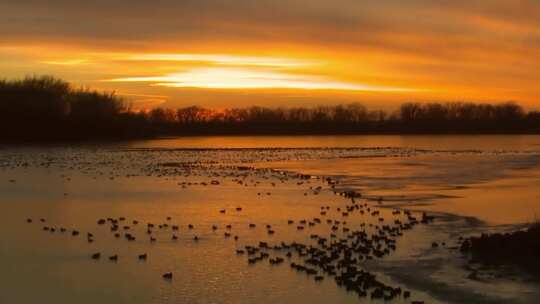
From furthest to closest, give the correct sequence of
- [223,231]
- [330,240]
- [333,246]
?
[223,231] → [330,240] → [333,246]

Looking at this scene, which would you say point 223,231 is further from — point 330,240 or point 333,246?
point 333,246

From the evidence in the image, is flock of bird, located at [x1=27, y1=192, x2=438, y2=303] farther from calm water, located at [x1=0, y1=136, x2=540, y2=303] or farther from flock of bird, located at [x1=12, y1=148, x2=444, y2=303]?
calm water, located at [x1=0, y1=136, x2=540, y2=303]

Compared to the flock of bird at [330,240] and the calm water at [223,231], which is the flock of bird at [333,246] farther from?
the calm water at [223,231]

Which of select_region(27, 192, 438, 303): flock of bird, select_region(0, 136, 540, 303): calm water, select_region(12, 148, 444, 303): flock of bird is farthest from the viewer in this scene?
select_region(12, 148, 444, 303): flock of bird

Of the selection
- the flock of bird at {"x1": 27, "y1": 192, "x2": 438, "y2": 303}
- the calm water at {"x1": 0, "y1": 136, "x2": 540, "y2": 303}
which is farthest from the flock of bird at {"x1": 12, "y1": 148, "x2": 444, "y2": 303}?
the calm water at {"x1": 0, "y1": 136, "x2": 540, "y2": 303}

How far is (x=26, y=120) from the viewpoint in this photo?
12175 cm

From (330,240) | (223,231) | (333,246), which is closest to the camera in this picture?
(333,246)

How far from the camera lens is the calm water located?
15.5 metres

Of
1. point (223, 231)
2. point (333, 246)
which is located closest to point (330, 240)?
point (333, 246)

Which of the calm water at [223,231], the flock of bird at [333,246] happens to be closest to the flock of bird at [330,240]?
the flock of bird at [333,246]

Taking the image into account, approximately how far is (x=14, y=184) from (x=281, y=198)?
55.6 ft

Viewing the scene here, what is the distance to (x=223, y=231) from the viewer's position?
23.3 meters

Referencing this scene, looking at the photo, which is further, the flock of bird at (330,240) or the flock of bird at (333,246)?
the flock of bird at (330,240)

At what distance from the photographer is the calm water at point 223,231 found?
15453 mm
